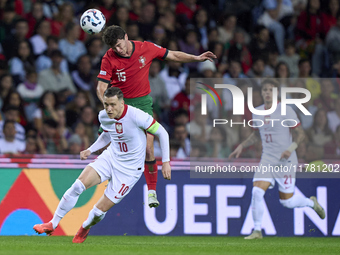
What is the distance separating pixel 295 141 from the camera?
9852 mm

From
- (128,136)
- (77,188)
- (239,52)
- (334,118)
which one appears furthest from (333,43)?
(77,188)

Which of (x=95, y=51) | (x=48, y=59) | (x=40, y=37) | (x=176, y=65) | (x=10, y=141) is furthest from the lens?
(x=176, y=65)

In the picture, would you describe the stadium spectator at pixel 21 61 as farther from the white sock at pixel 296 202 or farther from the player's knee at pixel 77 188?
the white sock at pixel 296 202

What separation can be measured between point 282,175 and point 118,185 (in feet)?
10.4

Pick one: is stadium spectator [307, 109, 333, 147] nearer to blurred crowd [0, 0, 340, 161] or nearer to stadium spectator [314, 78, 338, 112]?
blurred crowd [0, 0, 340, 161]

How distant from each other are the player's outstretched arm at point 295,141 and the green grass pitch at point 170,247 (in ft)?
4.23

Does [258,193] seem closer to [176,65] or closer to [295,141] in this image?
[295,141]

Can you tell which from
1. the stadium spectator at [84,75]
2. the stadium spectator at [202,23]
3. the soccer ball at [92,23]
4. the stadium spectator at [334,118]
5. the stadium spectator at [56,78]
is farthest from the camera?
the stadium spectator at [202,23]

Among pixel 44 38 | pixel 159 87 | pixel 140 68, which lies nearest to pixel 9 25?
pixel 44 38

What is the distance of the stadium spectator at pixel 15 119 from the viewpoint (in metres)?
10.7

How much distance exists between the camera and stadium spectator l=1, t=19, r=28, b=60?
39.3 ft

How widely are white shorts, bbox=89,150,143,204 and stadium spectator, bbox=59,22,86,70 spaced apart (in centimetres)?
460

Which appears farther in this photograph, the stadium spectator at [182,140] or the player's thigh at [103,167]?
the stadium spectator at [182,140]

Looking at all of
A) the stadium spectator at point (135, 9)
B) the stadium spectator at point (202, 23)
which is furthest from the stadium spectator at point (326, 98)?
the stadium spectator at point (135, 9)
